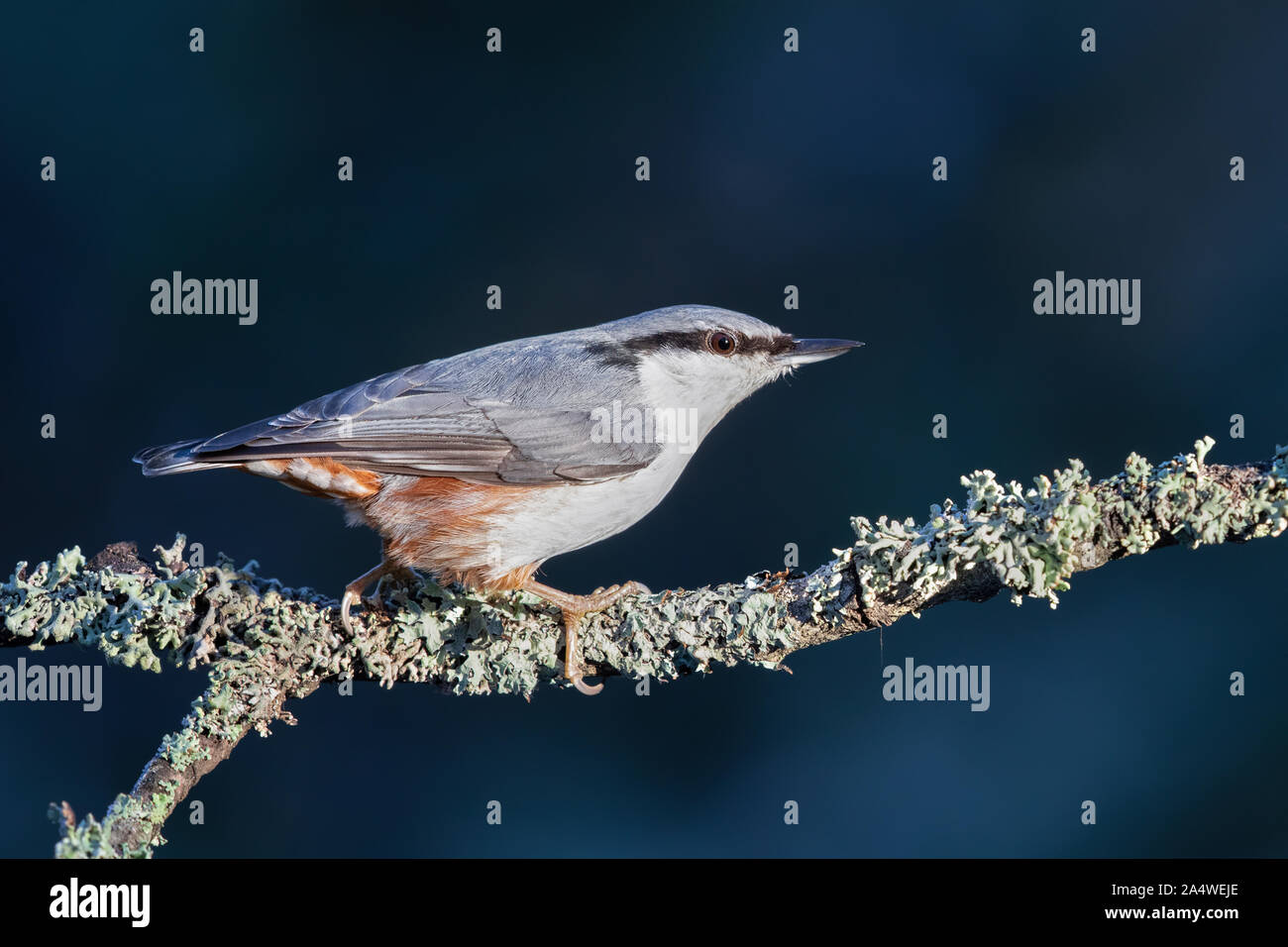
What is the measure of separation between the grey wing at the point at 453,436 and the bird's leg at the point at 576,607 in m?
0.20

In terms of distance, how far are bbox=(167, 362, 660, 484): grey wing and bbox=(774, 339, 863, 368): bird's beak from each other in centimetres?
30

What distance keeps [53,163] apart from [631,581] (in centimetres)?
199

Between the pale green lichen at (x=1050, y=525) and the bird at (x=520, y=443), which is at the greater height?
the bird at (x=520, y=443)

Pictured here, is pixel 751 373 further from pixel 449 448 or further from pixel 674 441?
pixel 449 448

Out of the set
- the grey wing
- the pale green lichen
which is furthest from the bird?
the pale green lichen

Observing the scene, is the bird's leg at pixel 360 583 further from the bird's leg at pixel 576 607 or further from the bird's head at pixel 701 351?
the bird's head at pixel 701 351

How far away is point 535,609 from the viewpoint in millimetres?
1809

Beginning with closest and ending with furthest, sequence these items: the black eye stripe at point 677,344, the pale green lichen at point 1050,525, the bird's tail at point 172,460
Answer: the pale green lichen at point 1050,525
the bird's tail at point 172,460
the black eye stripe at point 677,344

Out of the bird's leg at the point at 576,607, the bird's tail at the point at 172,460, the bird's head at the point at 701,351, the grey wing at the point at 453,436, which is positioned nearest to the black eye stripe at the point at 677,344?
the bird's head at the point at 701,351

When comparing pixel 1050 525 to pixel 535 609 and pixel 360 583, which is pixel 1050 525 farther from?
pixel 360 583

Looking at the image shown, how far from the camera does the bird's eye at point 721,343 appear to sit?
2.00m

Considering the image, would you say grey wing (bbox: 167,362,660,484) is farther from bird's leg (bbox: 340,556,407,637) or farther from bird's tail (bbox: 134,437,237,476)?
bird's leg (bbox: 340,556,407,637)

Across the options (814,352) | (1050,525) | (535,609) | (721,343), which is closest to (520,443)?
(535,609)

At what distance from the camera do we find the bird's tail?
1.76m
